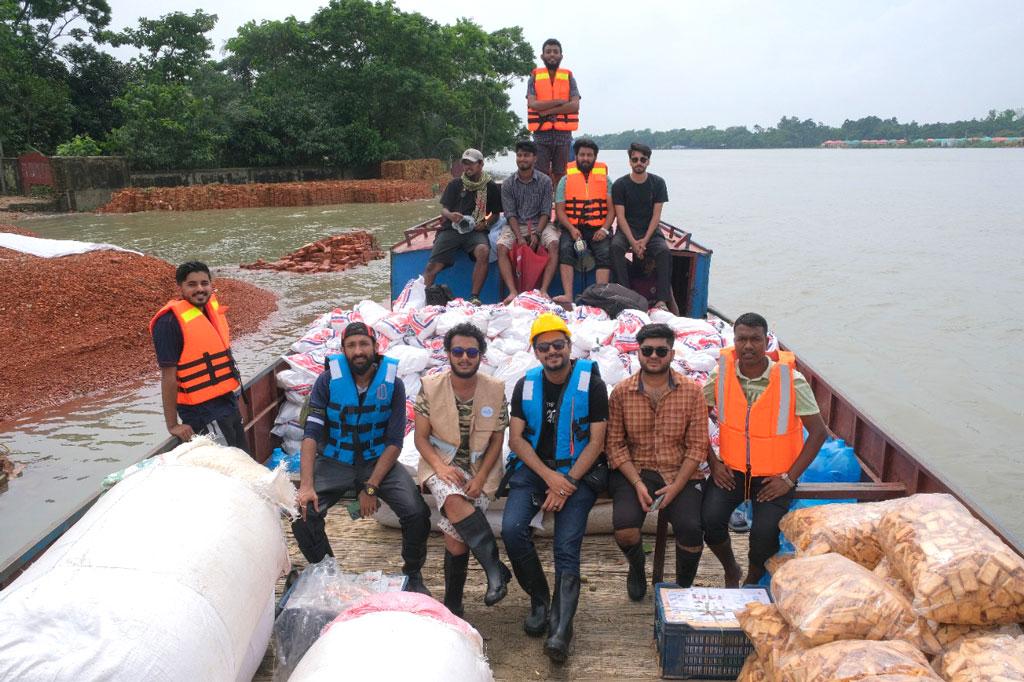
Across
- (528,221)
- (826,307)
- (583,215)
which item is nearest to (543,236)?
(528,221)

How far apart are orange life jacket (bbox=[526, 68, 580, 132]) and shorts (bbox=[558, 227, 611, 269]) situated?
2.14 metres

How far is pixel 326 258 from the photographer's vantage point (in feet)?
61.9

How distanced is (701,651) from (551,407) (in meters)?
1.35

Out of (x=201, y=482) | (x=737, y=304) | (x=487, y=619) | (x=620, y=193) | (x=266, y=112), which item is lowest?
(x=737, y=304)

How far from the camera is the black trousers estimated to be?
386cm

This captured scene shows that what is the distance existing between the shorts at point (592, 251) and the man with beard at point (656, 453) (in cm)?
390

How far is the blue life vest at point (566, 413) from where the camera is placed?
3922 millimetres

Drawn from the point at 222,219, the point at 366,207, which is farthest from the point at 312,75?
the point at 222,219

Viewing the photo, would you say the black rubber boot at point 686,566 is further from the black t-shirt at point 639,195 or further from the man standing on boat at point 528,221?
the black t-shirt at point 639,195

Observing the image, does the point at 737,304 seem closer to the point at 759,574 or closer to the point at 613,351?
the point at 613,351

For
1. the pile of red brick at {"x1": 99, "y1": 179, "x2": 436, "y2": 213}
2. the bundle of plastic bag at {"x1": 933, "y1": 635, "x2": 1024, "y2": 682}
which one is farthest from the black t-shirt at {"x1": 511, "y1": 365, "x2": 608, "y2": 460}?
the pile of red brick at {"x1": 99, "y1": 179, "x2": 436, "y2": 213}

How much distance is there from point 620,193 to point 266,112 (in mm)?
31232

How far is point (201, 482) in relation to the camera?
303cm

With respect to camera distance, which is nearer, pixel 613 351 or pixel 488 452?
pixel 488 452
